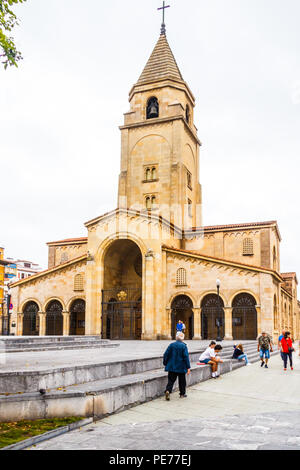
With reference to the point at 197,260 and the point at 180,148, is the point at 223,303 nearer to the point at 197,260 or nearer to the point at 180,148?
the point at 197,260

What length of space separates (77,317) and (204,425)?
33015mm

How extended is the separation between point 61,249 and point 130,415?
128 feet

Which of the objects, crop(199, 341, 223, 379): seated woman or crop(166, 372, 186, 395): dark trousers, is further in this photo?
crop(199, 341, 223, 379): seated woman

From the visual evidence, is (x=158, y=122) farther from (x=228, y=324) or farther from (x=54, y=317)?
(x=228, y=324)

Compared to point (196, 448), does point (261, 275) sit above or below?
above

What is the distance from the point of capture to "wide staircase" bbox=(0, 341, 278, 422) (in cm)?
822

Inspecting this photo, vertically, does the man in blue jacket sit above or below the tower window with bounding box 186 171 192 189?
below

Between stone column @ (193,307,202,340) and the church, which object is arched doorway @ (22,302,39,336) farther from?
stone column @ (193,307,202,340)

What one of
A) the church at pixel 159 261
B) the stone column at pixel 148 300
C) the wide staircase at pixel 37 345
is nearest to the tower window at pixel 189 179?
the church at pixel 159 261

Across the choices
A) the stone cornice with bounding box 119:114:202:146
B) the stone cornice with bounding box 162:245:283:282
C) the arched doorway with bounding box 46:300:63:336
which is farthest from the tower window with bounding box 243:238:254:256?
the arched doorway with bounding box 46:300:63:336

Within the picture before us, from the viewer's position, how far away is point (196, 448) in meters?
6.68

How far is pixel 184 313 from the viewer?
3825 cm

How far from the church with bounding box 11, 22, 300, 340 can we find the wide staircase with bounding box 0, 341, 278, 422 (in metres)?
18.1
